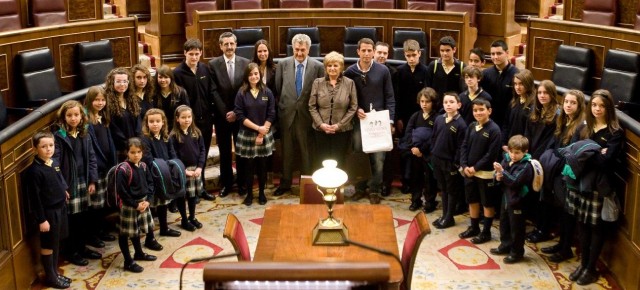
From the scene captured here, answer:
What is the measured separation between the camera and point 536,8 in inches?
392

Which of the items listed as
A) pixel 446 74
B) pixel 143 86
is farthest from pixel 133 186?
pixel 446 74

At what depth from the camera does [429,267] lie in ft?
18.0

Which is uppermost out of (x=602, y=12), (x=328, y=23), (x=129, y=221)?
(x=602, y=12)

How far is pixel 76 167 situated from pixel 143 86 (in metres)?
0.94

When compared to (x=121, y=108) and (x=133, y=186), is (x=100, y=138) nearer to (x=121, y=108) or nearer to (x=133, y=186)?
(x=121, y=108)

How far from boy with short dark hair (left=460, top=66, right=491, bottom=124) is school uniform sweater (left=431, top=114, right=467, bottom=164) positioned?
0.51 ft

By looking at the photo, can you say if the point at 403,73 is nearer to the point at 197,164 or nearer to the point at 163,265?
the point at 197,164

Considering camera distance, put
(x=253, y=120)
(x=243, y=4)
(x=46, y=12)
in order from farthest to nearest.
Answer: (x=243, y=4) → (x=46, y=12) → (x=253, y=120)

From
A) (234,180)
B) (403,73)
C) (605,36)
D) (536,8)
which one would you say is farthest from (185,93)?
(536,8)

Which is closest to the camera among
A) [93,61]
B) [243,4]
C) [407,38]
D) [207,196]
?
[207,196]

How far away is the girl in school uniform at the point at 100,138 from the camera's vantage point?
5.64 metres

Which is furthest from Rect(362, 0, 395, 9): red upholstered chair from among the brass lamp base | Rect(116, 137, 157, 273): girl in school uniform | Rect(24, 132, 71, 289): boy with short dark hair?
the brass lamp base

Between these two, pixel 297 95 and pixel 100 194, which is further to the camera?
pixel 297 95

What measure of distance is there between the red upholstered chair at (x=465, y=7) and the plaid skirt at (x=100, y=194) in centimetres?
518
